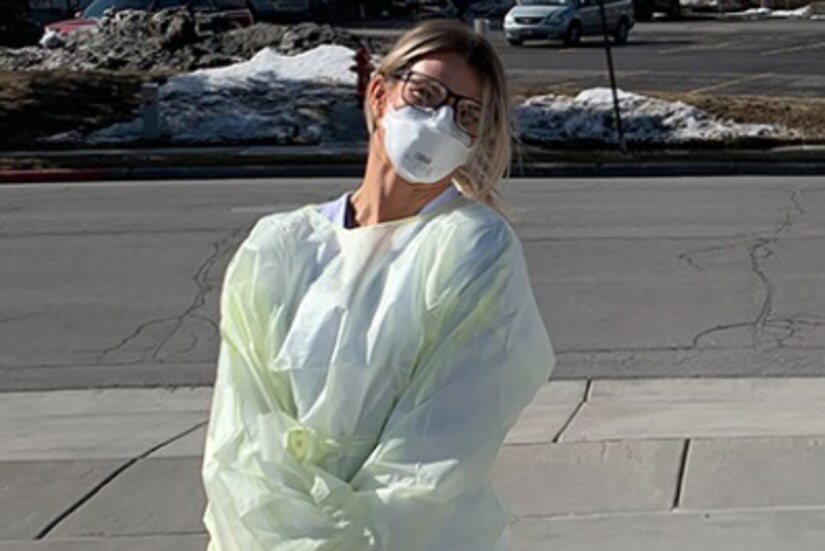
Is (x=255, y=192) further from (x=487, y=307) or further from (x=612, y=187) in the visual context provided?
(x=487, y=307)

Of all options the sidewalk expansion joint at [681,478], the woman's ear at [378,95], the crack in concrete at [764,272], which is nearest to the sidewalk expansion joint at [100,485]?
the sidewalk expansion joint at [681,478]

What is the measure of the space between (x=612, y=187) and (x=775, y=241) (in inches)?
174

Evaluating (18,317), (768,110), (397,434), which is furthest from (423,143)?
(768,110)

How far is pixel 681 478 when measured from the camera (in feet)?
20.4

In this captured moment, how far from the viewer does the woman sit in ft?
8.05

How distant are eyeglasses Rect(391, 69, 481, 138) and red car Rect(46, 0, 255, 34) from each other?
2650 centimetres

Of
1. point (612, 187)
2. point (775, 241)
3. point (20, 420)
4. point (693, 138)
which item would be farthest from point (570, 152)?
point (20, 420)

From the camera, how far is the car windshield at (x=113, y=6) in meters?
29.4

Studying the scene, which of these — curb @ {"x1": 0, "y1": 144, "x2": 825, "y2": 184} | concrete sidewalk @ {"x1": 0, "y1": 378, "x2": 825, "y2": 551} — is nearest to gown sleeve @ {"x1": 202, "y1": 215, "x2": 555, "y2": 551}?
concrete sidewalk @ {"x1": 0, "y1": 378, "x2": 825, "y2": 551}

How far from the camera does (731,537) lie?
553cm

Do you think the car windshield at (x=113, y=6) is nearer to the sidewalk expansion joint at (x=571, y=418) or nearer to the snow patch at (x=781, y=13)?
the sidewalk expansion joint at (x=571, y=418)

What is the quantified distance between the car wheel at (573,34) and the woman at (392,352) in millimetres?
37109

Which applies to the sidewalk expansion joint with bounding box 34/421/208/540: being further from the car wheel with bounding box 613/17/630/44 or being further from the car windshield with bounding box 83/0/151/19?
the car wheel with bounding box 613/17/630/44

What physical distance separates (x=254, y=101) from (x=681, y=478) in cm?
1754
